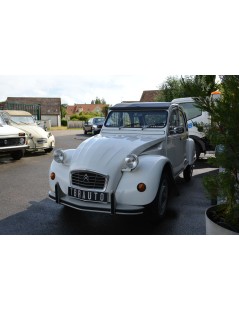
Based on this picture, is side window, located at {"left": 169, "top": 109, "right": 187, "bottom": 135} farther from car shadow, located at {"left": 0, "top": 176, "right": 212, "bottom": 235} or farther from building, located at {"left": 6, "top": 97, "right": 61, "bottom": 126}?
building, located at {"left": 6, "top": 97, "right": 61, "bottom": 126}

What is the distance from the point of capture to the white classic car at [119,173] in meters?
3.92

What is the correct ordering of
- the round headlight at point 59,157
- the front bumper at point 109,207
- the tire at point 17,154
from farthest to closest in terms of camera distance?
the tire at point 17,154
the round headlight at point 59,157
the front bumper at point 109,207

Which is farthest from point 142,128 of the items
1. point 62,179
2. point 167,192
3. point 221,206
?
point 221,206

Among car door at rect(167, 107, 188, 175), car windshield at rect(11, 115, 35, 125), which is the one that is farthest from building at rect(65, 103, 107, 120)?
car door at rect(167, 107, 188, 175)

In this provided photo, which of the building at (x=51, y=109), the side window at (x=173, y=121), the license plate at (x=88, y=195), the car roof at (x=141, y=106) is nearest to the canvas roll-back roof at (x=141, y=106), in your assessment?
the car roof at (x=141, y=106)

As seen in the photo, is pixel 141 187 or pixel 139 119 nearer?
pixel 141 187

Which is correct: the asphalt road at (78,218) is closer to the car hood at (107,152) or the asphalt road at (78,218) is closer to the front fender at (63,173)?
the front fender at (63,173)

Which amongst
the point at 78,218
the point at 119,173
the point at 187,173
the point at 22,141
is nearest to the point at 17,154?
the point at 22,141

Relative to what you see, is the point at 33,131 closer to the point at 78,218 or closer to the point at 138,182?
the point at 78,218

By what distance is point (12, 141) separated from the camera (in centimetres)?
995

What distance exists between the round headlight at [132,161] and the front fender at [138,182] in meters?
0.08

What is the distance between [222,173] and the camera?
115 inches

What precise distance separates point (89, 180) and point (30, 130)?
8183mm

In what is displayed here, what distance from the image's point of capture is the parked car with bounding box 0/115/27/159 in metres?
9.70
